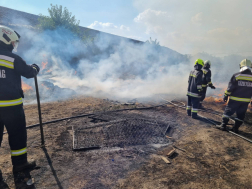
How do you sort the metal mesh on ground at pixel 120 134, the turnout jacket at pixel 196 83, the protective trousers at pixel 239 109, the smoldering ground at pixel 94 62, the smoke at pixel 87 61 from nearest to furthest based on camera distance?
the metal mesh on ground at pixel 120 134 < the protective trousers at pixel 239 109 < the turnout jacket at pixel 196 83 < the smoldering ground at pixel 94 62 < the smoke at pixel 87 61

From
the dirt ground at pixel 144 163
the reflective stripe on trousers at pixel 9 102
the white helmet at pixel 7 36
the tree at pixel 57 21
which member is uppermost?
the tree at pixel 57 21

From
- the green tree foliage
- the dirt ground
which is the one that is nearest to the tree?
the green tree foliage

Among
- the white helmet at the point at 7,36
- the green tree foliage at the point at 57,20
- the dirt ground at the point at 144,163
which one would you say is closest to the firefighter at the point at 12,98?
the white helmet at the point at 7,36

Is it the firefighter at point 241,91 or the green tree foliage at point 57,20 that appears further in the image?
the green tree foliage at point 57,20

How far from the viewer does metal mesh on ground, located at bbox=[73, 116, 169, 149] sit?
3752mm

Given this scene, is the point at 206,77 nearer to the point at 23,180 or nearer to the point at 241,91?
the point at 241,91

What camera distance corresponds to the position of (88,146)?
11.7 ft

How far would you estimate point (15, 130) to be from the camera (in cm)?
266

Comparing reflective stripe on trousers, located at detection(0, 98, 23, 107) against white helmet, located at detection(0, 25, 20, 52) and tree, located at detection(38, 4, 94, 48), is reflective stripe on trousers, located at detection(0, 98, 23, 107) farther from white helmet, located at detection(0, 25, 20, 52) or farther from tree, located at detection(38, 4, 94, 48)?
tree, located at detection(38, 4, 94, 48)

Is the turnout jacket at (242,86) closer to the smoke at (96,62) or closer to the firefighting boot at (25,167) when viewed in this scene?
the firefighting boot at (25,167)

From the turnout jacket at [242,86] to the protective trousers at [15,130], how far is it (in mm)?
5247

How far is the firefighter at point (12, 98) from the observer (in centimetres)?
254

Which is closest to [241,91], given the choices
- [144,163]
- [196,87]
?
[196,87]

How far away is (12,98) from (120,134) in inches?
99.5
